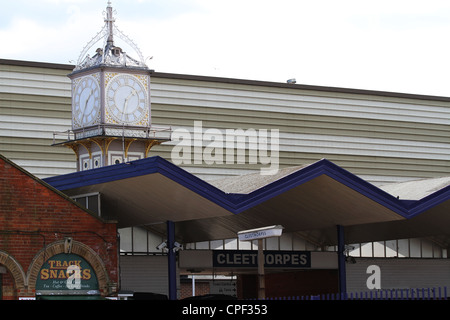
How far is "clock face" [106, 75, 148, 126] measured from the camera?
36531 millimetres

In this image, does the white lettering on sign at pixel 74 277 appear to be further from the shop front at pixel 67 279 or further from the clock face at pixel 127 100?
the clock face at pixel 127 100

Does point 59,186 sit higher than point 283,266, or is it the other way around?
point 59,186

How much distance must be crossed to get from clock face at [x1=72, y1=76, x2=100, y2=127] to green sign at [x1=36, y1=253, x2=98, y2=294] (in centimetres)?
787

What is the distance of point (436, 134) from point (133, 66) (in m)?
25.7

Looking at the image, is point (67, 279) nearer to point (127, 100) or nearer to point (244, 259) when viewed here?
point (127, 100)

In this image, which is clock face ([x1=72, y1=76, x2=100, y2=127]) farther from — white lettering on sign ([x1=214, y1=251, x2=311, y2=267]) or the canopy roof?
white lettering on sign ([x1=214, y1=251, x2=311, y2=267])

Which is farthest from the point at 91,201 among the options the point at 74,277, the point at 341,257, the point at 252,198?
the point at 341,257

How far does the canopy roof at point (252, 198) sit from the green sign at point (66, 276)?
2693 mm

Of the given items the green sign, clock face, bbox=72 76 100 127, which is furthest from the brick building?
clock face, bbox=72 76 100 127

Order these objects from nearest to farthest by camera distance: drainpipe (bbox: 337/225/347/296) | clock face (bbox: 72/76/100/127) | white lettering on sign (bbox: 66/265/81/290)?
white lettering on sign (bbox: 66/265/81/290), drainpipe (bbox: 337/225/347/296), clock face (bbox: 72/76/100/127)

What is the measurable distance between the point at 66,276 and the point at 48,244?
1.23 metres

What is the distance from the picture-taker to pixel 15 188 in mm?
29484
